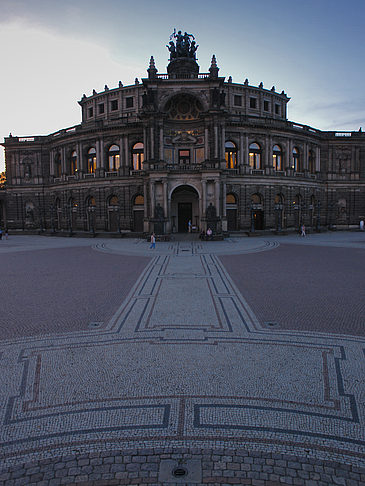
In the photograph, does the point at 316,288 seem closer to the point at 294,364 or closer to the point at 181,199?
the point at 294,364

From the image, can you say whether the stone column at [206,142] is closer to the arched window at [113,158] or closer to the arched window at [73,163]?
the arched window at [113,158]

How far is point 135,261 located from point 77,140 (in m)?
29.6

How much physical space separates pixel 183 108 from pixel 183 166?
808 cm

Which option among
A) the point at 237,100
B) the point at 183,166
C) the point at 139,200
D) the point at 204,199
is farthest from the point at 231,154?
the point at 139,200

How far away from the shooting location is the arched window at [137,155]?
39.7 meters

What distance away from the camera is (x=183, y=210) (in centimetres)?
4134

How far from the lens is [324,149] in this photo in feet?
151

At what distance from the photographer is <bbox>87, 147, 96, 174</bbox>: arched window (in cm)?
4194

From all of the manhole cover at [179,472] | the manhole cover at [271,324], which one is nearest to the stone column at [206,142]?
the manhole cover at [271,324]

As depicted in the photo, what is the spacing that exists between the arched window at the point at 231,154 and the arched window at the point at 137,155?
11.2 metres

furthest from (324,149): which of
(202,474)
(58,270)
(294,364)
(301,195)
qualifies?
(202,474)

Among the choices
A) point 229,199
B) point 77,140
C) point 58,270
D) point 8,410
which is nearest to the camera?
point 8,410

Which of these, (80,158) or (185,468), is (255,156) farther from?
(185,468)

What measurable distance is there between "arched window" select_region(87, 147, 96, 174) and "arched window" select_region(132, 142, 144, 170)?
20.3 feet
